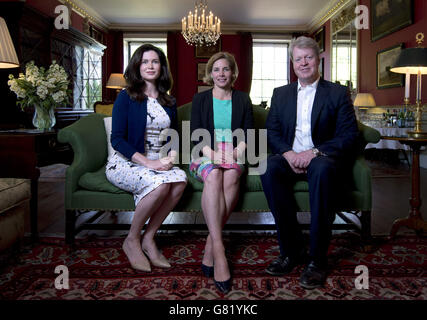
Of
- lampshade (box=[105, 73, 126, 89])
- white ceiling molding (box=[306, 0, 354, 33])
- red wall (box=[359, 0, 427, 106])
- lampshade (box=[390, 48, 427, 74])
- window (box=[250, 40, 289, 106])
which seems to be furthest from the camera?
window (box=[250, 40, 289, 106])

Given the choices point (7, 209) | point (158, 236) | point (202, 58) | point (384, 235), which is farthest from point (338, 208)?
point (202, 58)

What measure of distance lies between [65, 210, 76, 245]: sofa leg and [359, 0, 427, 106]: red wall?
15.9ft

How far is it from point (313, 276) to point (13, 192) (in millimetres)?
1681

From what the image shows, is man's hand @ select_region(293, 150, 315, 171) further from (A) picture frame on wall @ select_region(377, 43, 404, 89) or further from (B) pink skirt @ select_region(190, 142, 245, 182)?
(A) picture frame on wall @ select_region(377, 43, 404, 89)

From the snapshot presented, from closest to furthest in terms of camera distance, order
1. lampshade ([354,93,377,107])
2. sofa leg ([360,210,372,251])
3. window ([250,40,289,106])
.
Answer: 1. sofa leg ([360,210,372,251])
2. lampshade ([354,93,377,107])
3. window ([250,40,289,106])

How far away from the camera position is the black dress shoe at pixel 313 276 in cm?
158

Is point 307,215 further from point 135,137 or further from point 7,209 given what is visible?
point 7,209

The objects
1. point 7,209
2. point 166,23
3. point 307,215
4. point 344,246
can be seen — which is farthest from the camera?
point 166,23

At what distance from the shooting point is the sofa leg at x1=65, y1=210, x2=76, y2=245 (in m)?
2.05

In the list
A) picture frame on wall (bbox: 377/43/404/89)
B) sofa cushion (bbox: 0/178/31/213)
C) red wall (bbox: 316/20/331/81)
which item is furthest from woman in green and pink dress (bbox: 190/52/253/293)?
red wall (bbox: 316/20/331/81)

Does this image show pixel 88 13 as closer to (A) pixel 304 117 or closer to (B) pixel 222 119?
(B) pixel 222 119
